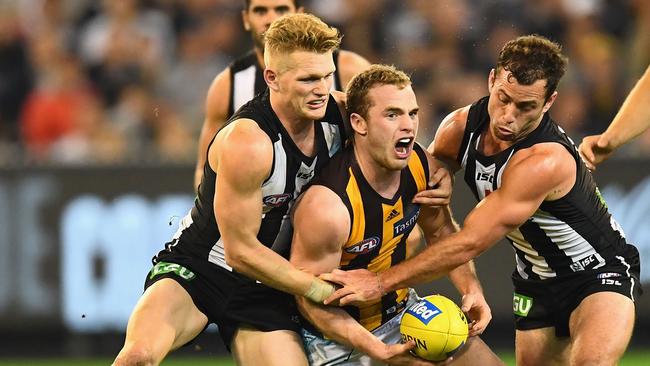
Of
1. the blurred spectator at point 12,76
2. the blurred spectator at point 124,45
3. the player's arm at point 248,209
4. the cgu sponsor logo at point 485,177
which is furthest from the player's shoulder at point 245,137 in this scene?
the blurred spectator at point 12,76

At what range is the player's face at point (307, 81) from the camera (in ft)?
23.4

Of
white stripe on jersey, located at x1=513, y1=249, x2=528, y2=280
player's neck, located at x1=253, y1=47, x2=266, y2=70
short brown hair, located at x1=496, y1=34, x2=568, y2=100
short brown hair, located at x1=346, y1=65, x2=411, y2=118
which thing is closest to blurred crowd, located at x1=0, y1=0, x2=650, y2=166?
player's neck, located at x1=253, y1=47, x2=266, y2=70

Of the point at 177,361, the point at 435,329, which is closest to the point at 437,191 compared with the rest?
the point at 435,329

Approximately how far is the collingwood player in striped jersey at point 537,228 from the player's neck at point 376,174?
42 cm

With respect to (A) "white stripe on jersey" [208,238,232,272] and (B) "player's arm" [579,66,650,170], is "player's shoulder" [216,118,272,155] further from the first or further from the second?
(B) "player's arm" [579,66,650,170]

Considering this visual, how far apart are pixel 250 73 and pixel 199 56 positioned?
431cm

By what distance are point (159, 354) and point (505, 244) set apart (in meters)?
5.21

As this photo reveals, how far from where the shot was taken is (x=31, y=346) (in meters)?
12.0

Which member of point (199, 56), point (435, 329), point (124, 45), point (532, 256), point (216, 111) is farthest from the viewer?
point (124, 45)

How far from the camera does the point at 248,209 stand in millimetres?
7102

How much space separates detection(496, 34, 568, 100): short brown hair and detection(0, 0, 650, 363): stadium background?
A: 4.36 m

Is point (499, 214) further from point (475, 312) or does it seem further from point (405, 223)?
point (475, 312)

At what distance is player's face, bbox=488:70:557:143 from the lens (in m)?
7.20

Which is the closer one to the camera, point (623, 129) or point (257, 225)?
point (257, 225)
